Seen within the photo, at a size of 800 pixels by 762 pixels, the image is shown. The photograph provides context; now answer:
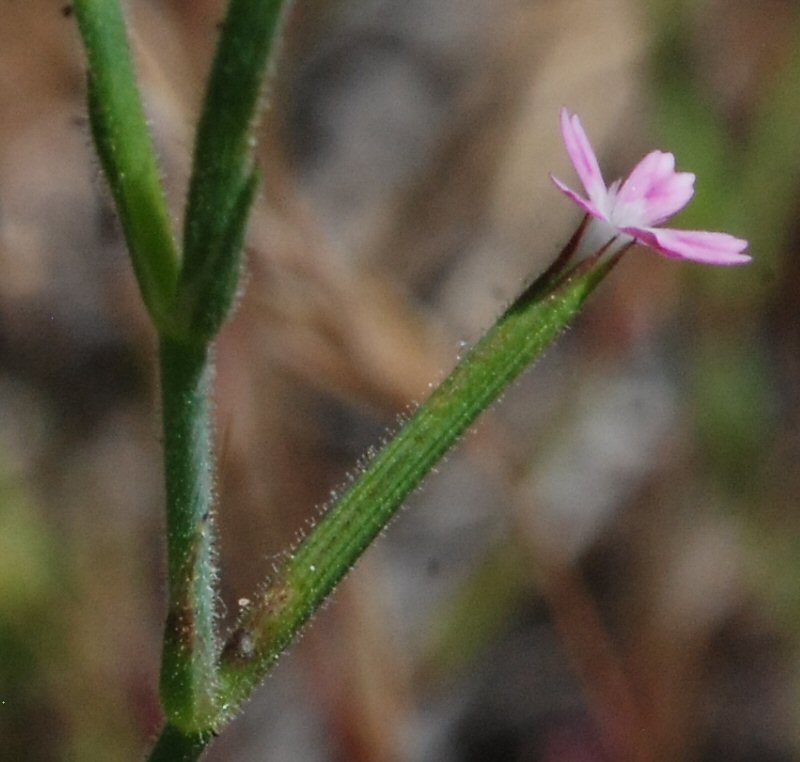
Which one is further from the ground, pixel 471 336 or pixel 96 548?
pixel 471 336

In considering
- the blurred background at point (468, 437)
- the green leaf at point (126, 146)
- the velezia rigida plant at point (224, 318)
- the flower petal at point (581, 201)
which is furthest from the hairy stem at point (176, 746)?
the blurred background at point (468, 437)

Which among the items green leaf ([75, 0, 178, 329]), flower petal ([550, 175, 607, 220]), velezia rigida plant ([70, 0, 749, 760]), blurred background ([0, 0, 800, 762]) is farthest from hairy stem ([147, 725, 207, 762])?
blurred background ([0, 0, 800, 762])

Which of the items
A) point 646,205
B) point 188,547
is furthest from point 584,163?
point 188,547

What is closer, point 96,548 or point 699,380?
point 96,548

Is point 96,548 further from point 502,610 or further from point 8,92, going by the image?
point 8,92

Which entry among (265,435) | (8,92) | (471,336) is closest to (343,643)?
(265,435)

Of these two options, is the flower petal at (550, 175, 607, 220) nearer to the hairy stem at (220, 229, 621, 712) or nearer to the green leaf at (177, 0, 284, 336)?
the hairy stem at (220, 229, 621, 712)

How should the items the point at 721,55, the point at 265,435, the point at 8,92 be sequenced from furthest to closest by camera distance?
the point at 721,55 → the point at 8,92 → the point at 265,435
